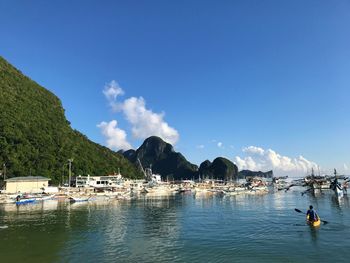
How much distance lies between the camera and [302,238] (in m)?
39.1

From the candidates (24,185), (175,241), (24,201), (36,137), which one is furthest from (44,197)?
(175,241)

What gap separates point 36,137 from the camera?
481 feet

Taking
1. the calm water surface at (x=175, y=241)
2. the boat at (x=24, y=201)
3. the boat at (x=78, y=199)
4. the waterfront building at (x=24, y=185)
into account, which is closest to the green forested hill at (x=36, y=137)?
the waterfront building at (x=24, y=185)

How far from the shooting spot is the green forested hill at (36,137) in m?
133

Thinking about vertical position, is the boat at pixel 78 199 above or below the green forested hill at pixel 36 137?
below

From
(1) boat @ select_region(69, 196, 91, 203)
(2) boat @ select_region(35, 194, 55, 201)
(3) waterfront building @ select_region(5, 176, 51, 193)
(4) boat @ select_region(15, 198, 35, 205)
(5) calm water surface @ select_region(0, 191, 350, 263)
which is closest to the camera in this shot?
(5) calm water surface @ select_region(0, 191, 350, 263)

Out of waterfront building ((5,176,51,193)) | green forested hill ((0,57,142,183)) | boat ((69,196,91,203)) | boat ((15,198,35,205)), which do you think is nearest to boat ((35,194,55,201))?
boat ((15,198,35,205))

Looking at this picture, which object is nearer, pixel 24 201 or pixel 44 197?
pixel 24 201

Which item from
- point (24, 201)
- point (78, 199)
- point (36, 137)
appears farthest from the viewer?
point (36, 137)

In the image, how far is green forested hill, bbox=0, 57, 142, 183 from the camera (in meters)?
133

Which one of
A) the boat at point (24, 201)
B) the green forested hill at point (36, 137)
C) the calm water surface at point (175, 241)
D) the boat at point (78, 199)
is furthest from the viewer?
the green forested hill at point (36, 137)

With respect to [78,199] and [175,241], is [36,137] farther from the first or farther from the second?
[175,241]

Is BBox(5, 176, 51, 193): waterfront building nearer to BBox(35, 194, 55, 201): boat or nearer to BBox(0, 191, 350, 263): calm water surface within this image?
BBox(35, 194, 55, 201): boat

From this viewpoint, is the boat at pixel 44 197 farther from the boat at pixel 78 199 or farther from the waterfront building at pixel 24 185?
the waterfront building at pixel 24 185
